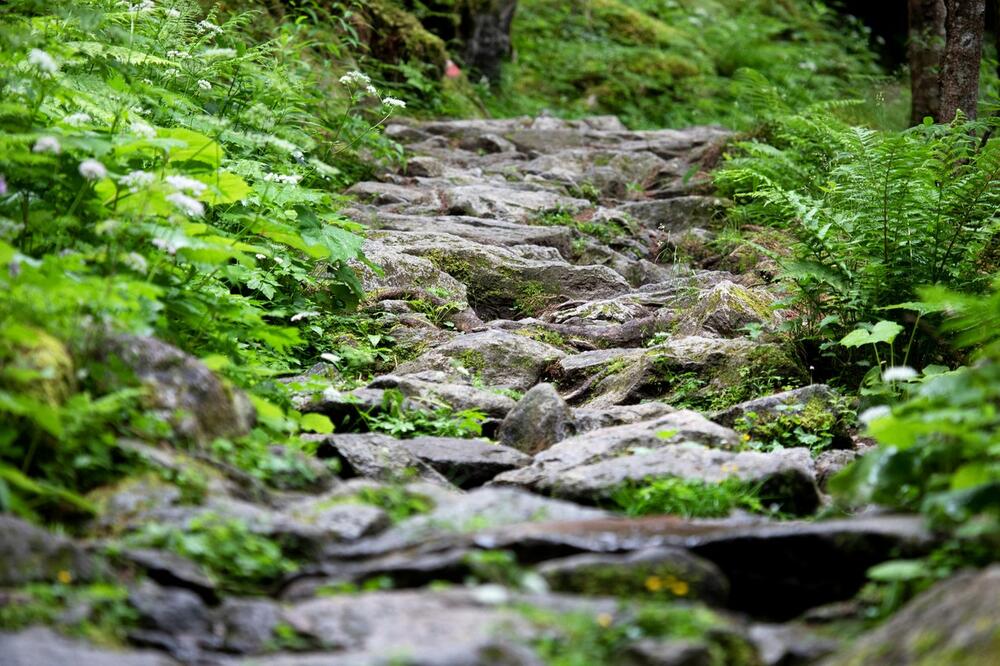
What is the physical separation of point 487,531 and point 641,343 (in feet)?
12.6

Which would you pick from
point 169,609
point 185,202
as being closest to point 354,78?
point 185,202

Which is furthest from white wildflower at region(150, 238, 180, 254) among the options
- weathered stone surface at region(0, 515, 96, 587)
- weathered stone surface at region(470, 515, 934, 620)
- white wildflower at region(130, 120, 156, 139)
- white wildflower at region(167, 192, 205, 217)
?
weathered stone surface at region(470, 515, 934, 620)

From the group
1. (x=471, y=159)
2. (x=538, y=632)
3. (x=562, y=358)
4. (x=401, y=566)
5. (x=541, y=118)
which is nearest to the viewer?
(x=538, y=632)

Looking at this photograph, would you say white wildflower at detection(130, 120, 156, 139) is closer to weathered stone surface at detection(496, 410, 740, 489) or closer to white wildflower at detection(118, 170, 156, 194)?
white wildflower at detection(118, 170, 156, 194)

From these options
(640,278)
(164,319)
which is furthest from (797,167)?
(164,319)

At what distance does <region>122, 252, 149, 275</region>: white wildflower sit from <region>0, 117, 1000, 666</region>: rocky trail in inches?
16.9

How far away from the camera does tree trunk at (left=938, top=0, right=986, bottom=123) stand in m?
8.09

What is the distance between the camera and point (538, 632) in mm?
2428

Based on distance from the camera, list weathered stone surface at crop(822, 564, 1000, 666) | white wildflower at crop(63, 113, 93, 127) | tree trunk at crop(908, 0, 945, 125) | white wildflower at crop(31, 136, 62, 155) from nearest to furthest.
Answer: weathered stone surface at crop(822, 564, 1000, 666) → white wildflower at crop(31, 136, 62, 155) → white wildflower at crop(63, 113, 93, 127) → tree trunk at crop(908, 0, 945, 125)

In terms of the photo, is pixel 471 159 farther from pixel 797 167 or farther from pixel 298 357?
pixel 298 357

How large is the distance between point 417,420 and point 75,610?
262cm

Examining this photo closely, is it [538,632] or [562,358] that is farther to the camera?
[562,358]

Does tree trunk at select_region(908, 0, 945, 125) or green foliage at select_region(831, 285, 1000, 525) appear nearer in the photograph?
green foliage at select_region(831, 285, 1000, 525)

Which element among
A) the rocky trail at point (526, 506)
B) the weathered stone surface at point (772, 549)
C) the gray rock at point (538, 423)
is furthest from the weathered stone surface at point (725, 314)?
the weathered stone surface at point (772, 549)
